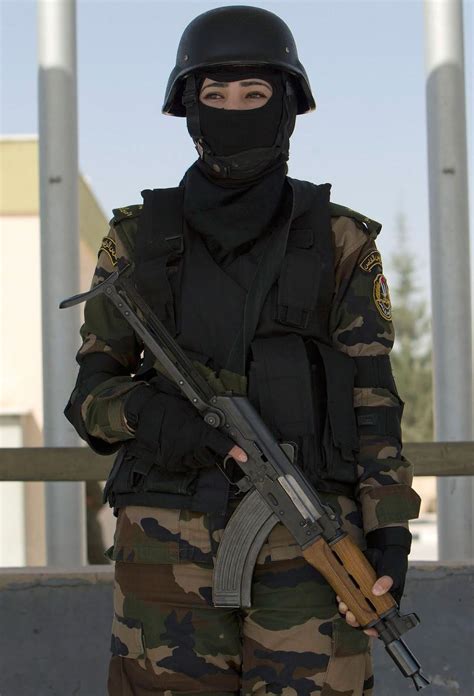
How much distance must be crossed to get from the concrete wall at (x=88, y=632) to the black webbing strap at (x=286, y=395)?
1.63 metres

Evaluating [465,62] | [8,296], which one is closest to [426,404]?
[8,296]

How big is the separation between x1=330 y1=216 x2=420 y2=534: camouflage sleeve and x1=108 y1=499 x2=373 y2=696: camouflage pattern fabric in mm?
213

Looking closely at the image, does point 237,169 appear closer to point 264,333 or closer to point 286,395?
point 264,333

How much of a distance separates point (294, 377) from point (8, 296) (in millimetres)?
17991

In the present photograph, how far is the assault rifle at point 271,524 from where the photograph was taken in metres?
2.21

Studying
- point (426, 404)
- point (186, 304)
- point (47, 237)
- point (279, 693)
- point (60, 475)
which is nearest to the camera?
point (279, 693)

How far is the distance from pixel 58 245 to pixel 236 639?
324cm

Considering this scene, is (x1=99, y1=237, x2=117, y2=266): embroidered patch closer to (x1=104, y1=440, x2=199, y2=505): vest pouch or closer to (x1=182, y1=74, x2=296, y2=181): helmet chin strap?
(x1=182, y1=74, x2=296, y2=181): helmet chin strap

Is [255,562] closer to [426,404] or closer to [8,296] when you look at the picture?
[8,296]

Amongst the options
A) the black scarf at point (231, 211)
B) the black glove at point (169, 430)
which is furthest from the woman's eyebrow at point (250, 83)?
the black glove at point (169, 430)

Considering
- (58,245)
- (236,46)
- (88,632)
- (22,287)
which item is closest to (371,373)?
(236,46)

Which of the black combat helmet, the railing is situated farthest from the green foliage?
the black combat helmet

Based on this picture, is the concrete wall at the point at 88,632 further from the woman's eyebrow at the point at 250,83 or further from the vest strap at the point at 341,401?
the woman's eyebrow at the point at 250,83

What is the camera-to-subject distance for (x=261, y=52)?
8.20 ft
